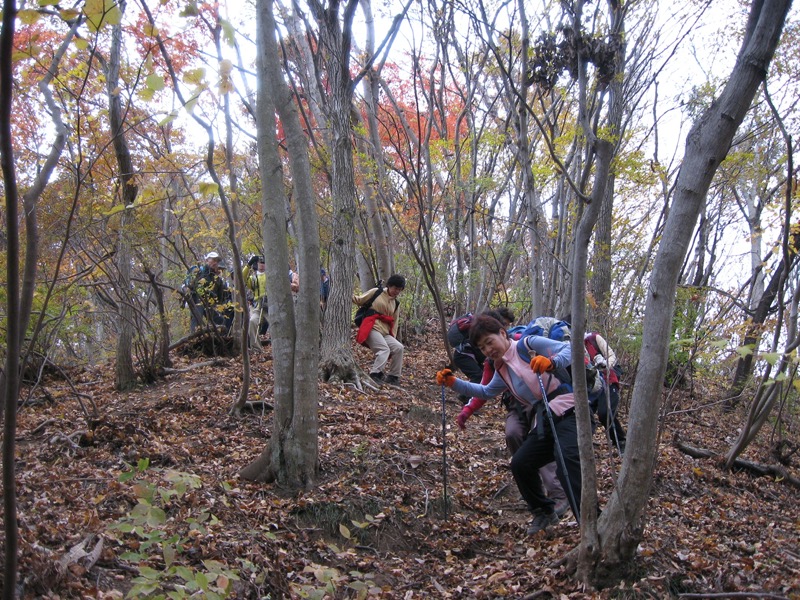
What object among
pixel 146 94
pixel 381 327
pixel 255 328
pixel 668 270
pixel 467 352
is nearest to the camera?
pixel 146 94

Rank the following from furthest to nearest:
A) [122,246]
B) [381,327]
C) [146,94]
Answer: [381,327] → [122,246] → [146,94]

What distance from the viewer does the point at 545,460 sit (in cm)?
443

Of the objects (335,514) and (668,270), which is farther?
(335,514)

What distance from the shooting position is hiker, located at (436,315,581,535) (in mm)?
4219

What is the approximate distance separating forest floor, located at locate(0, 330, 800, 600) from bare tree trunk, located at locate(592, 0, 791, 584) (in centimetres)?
15

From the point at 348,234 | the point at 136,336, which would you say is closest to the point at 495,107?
the point at 348,234

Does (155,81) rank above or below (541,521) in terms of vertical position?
above

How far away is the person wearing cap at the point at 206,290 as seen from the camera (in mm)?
9180

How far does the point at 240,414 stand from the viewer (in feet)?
21.4

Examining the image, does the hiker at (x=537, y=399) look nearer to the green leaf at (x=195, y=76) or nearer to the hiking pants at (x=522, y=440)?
the hiking pants at (x=522, y=440)

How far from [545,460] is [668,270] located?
200cm

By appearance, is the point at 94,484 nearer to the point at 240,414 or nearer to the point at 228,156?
the point at 240,414

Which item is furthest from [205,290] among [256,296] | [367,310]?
[367,310]

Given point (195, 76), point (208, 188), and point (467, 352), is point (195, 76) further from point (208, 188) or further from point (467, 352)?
point (467, 352)
